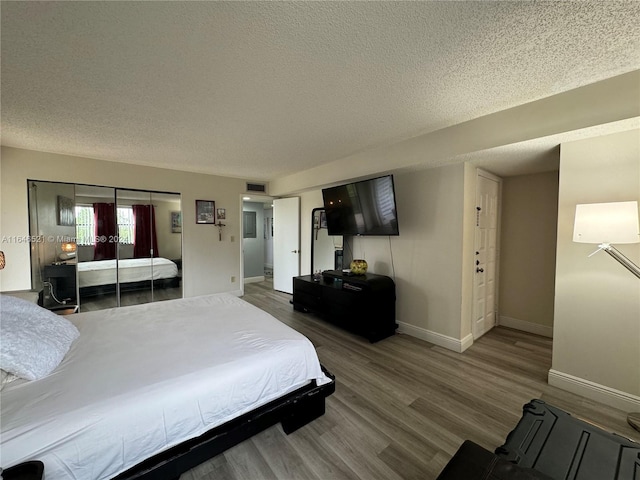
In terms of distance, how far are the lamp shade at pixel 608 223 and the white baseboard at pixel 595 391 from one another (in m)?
1.28

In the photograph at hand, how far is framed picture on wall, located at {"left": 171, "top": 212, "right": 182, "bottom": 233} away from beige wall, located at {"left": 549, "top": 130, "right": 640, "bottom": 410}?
5204mm

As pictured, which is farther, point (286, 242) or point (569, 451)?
point (286, 242)

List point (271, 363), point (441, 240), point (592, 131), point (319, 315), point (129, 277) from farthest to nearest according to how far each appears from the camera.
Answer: point (129, 277) → point (319, 315) → point (441, 240) → point (592, 131) → point (271, 363)

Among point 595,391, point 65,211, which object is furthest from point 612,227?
point 65,211

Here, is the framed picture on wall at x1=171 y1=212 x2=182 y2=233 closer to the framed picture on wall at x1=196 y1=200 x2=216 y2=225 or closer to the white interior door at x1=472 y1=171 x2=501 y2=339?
the framed picture on wall at x1=196 y1=200 x2=216 y2=225

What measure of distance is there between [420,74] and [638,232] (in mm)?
1806

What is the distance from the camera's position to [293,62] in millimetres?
1594

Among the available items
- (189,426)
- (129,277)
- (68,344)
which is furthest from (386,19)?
(129,277)

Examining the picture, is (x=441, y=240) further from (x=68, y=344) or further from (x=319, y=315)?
(x=68, y=344)

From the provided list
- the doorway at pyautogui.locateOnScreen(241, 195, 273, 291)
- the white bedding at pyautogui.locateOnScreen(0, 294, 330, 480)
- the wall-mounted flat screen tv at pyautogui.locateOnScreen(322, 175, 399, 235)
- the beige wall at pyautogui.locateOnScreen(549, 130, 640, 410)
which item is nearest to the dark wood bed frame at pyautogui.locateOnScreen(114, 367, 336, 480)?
the white bedding at pyautogui.locateOnScreen(0, 294, 330, 480)

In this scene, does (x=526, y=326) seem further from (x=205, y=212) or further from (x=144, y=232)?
(x=144, y=232)

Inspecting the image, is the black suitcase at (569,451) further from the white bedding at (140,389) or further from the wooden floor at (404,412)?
the white bedding at (140,389)

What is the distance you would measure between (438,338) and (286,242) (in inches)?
134

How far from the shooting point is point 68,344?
5.30 ft
